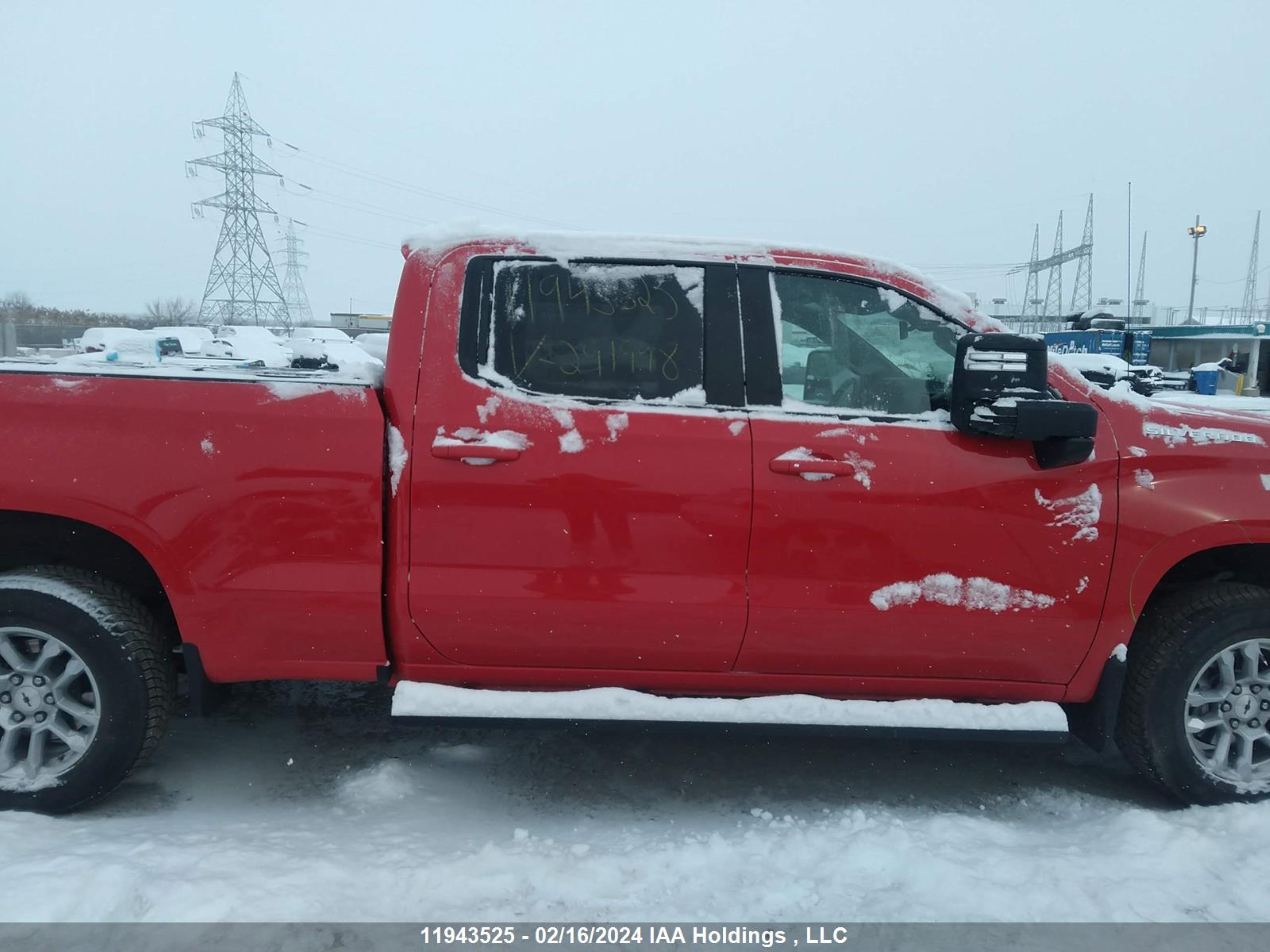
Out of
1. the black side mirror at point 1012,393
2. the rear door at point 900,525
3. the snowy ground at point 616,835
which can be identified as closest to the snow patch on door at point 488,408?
the rear door at point 900,525

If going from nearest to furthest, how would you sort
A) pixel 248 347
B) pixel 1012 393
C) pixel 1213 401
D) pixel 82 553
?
pixel 1012 393 → pixel 82 553 → pixel 1213 401 → pixel 248 347

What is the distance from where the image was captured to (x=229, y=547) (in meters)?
2.83

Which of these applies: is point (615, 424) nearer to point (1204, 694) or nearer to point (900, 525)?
point (900, 525)

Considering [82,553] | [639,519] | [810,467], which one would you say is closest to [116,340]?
[82,553]

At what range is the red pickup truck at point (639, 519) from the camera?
2805mm

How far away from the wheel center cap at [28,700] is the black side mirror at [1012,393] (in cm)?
318

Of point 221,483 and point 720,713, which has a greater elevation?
point 221,483

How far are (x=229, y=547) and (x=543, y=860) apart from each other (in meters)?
1.43

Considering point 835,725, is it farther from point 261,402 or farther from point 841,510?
point 261,402

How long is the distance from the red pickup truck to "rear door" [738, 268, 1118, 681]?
1 centimetres

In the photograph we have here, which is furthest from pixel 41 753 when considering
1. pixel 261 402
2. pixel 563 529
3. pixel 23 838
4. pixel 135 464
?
pixel 563 529

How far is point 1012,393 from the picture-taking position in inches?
109

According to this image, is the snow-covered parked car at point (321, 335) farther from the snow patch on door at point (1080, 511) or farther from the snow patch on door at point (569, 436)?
the snow patch on door at point (1080, 511)

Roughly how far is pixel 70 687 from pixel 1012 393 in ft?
10.7
